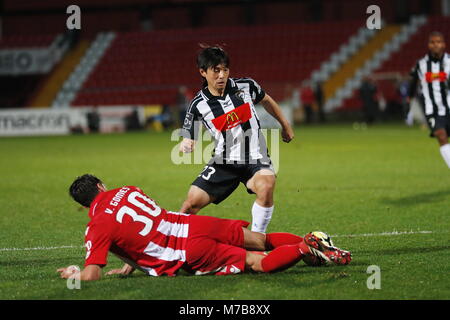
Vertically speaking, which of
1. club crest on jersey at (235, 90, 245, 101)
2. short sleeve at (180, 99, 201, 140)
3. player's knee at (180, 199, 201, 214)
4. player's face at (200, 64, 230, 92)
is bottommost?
player's knee at (180, 199, 201, 214)

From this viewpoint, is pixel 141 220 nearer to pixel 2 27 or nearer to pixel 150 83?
pixel 150 83

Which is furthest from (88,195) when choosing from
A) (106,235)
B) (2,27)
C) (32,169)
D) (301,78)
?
(2,27)

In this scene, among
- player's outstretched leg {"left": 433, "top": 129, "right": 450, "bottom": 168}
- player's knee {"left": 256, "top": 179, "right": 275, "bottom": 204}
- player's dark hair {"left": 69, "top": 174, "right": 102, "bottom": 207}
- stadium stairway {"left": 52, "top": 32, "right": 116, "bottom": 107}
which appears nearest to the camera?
player's dark hair {"left": 69, "top": 174, "right": 102, "bottom": 207}

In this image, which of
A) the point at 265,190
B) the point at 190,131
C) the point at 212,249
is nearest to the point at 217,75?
the point at 190,131

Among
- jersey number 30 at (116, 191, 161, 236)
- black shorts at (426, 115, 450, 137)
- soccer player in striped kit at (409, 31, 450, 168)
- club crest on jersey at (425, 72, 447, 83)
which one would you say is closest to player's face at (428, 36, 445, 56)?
soccer player in striped kit at (409, 31, 450, 168)

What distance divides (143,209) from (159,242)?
0.28 metres

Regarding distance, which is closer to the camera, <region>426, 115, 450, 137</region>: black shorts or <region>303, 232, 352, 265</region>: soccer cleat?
<region>303, 232, 352, 265</region>: soccer cleat

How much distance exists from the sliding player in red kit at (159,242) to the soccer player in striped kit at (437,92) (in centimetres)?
555

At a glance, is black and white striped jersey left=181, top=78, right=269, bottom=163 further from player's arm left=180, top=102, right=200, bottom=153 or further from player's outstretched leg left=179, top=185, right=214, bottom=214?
player's outstretched leg left=179, top=185, right=214, bottom=214

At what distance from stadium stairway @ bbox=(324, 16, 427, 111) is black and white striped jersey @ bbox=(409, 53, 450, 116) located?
22.7 m

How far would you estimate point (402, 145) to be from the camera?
2028 centimetres

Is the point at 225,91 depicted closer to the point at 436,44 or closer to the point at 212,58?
the point at 212,58

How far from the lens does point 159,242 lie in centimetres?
598

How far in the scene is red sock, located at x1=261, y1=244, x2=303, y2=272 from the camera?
6.11m
